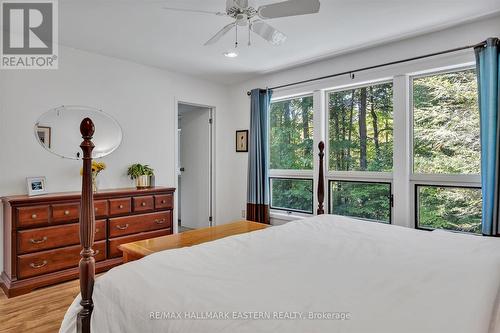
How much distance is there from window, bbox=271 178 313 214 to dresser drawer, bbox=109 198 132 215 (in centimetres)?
206

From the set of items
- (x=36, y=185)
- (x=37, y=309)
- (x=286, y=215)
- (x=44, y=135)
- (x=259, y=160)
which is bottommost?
(x=37, y=309)

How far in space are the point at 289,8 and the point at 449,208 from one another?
2.45 metres

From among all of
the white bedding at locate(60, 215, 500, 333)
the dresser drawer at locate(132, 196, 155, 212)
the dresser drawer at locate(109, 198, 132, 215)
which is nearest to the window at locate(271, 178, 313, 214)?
the dresser drawer at locate(132, 196, 155, 212)

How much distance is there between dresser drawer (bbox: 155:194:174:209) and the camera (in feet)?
12.3

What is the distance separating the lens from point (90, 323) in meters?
1.24

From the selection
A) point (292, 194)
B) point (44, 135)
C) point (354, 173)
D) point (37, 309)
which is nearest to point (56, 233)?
point (37, 309)

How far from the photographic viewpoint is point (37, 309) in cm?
249

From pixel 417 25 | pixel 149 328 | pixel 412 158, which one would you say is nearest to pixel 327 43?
pixel 417 25

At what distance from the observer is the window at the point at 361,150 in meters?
3.44

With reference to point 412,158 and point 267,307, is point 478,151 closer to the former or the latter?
point 412,158

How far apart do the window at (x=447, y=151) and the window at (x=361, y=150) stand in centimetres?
30

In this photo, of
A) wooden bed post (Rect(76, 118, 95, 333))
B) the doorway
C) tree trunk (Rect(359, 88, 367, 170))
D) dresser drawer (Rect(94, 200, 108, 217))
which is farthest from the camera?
the doorway

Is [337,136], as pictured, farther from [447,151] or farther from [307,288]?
[307,288]

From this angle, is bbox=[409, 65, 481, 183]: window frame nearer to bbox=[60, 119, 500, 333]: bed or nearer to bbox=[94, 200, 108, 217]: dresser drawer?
bbox=[60, 119, 500, 333]: bed
